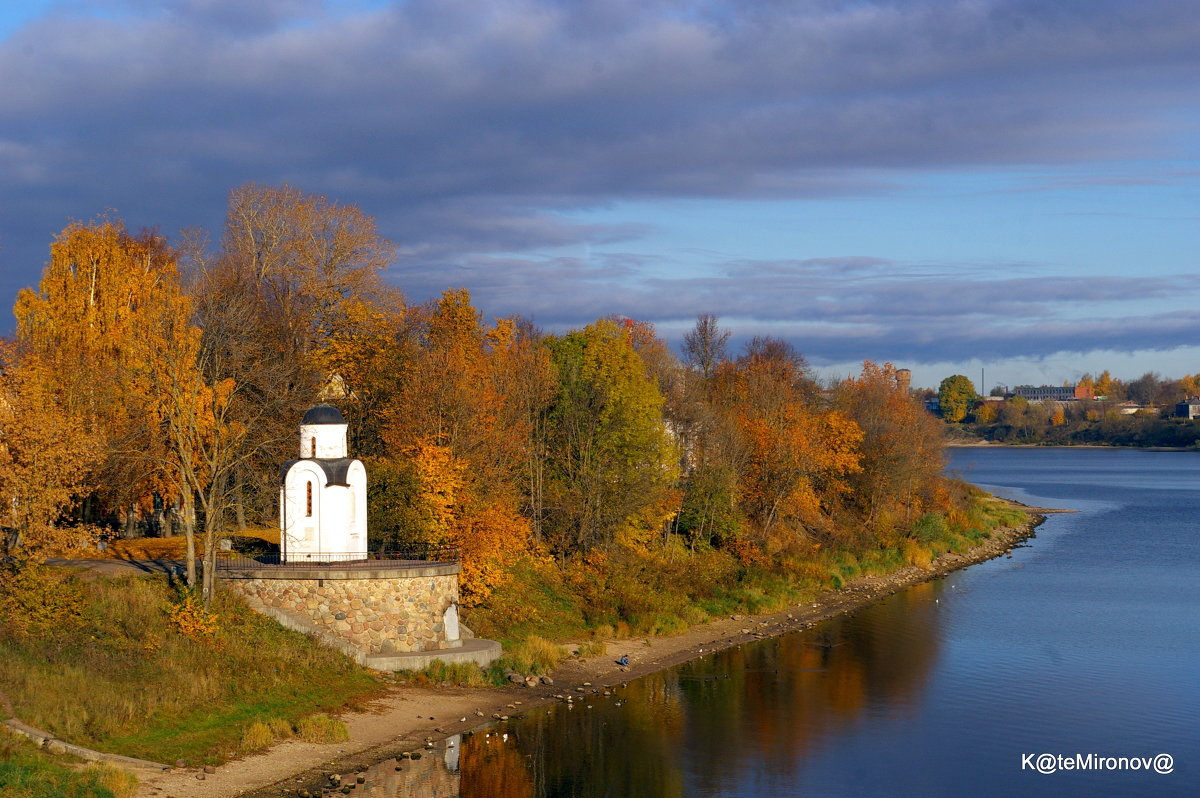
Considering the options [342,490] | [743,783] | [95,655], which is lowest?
[743,783]

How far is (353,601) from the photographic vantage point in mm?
35844

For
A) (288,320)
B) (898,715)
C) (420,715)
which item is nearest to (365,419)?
(288,320)

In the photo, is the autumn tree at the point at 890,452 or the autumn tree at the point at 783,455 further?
the autumn tree at the point at 890,452

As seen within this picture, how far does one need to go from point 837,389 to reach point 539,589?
4550cm

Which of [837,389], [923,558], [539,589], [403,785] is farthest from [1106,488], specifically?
[403,785]

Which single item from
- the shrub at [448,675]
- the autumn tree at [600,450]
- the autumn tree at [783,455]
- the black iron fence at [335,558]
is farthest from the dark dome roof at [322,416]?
the autumn tree at [783,455]

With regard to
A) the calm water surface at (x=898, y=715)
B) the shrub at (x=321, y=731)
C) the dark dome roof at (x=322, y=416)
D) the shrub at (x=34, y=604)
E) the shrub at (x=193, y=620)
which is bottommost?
the calm water surface at (x=898, y=715)

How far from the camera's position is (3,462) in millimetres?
32906

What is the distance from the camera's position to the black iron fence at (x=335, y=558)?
1452 inches

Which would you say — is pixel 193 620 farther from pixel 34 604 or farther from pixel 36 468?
pixel 36 468

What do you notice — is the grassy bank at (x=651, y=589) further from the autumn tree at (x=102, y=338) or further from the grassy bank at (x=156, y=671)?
the autumn tree at (x=102, y=338)

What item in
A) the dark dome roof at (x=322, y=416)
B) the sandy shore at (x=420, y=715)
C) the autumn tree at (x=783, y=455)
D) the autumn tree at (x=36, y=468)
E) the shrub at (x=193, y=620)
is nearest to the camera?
the sandy shore at (x=420, y=715)

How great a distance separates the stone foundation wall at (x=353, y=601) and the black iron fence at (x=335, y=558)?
2.28 feet

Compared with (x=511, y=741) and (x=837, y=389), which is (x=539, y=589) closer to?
(x=511, y=741)
